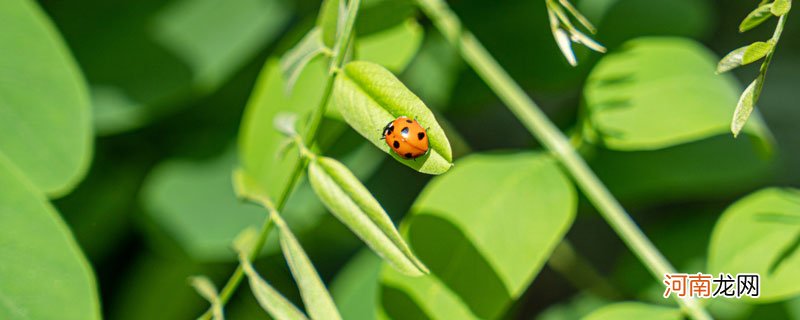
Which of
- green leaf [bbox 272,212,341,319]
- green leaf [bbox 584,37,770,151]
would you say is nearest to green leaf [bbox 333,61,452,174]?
green leaf [bbox 272,212,341,319]

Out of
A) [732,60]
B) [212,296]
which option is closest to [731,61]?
[732,60]

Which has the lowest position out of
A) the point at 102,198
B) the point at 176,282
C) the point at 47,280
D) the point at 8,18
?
the point at 176,282

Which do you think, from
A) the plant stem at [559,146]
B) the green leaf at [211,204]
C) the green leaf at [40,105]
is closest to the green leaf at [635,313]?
the plant stem at [559,146]

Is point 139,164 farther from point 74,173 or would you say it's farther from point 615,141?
point 615,141

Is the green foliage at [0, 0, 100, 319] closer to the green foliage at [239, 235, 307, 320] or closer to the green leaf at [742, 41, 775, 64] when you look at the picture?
the green foliage at [239, 235, 307, 320]

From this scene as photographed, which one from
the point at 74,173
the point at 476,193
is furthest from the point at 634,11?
the point at 74,173

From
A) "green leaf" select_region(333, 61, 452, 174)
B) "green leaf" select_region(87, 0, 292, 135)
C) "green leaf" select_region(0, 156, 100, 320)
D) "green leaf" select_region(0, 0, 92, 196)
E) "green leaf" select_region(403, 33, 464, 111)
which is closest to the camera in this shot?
"green leaf" select_region(333, 61, 452, 174)
